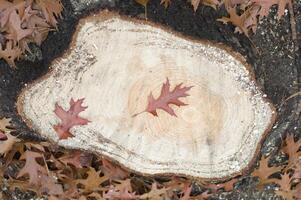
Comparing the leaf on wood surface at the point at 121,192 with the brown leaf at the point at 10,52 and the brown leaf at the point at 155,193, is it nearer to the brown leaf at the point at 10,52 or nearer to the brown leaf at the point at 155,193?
the brown leaf at the point at 155,193

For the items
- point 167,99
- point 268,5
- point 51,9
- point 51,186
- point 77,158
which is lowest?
point 51,186

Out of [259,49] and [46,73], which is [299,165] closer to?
[259,49]

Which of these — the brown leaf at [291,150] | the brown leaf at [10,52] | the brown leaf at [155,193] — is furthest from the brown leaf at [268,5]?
the brown leaf at [10,52]

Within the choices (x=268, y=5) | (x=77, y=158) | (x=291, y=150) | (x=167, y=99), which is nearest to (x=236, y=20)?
(x=268, y=5)

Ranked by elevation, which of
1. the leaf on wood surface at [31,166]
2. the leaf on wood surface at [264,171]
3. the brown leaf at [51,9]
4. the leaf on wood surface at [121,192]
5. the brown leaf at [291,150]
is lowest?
the leaf on wood surface at [121,192]

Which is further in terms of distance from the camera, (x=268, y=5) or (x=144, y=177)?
(x=144, y=177)

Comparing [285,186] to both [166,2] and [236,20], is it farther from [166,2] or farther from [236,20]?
[166,2]
